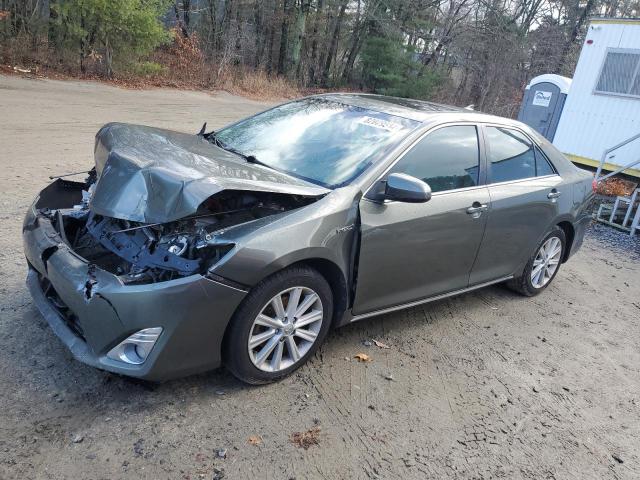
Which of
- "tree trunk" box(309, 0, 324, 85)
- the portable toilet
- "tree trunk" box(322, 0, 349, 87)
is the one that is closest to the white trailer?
the portable toilet

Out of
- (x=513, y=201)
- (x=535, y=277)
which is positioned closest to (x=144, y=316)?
(x=513, y=201)

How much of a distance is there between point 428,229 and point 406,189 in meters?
0.52

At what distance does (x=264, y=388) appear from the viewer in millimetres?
3264

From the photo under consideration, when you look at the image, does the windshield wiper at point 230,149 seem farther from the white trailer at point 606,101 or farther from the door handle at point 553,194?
the white trailer at point 606,101

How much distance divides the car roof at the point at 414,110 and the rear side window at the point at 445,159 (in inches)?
4.2

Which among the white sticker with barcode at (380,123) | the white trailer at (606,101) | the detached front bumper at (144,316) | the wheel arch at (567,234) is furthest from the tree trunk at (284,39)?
the detached front bumper at (144,316)

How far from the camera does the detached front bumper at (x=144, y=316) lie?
2.69 m

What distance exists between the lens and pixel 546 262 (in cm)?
525

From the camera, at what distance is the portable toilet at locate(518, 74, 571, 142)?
1404 centimetres

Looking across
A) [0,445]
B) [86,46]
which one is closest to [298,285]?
[0,445]

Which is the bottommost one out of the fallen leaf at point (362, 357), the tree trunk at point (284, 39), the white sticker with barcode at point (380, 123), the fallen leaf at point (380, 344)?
the fallen leaf at point (362, 357)

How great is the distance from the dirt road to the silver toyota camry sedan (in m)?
0.27

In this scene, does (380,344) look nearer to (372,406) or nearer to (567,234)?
(372,406)

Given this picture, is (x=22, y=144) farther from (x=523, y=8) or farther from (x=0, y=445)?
(x=523, y=8)
